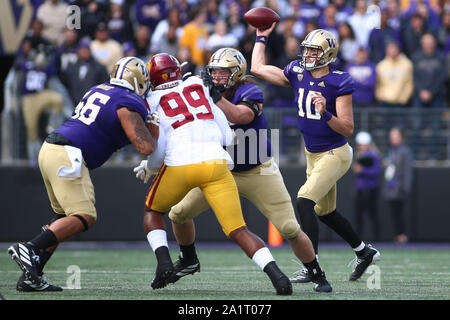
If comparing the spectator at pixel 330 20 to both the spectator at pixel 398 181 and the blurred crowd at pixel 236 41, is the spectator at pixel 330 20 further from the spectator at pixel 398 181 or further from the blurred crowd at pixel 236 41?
the spectator at pixel 398 181

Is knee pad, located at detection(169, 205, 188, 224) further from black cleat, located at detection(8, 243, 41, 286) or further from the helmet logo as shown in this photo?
the helmet logo

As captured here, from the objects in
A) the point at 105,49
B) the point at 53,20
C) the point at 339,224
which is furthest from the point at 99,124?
the point at 53,20

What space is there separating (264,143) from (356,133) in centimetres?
603

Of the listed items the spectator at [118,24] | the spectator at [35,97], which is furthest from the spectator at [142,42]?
the spectator at [35,97]

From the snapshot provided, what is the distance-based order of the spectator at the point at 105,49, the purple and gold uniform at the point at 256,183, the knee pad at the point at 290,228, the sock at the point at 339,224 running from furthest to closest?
the spectator at the point at 105,49 → the sock at the point at 339,224 → the purple and gold uniform at the point at 256,183 → the knee pad at the point at 290,228

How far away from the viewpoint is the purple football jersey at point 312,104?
716 centimetres

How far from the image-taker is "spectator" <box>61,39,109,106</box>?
12508mm

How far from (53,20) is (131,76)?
Answer: 771 cm

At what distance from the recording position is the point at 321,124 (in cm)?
727

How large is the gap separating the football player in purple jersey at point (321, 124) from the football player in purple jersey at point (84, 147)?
4.87 feet

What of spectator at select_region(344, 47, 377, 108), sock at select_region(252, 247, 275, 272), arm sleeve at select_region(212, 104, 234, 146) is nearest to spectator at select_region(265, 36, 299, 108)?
spectator at select_region(344, 47, 377, 108)

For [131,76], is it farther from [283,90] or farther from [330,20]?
[330,20]

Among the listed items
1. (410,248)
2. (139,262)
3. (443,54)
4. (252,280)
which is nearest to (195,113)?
(252,280)
